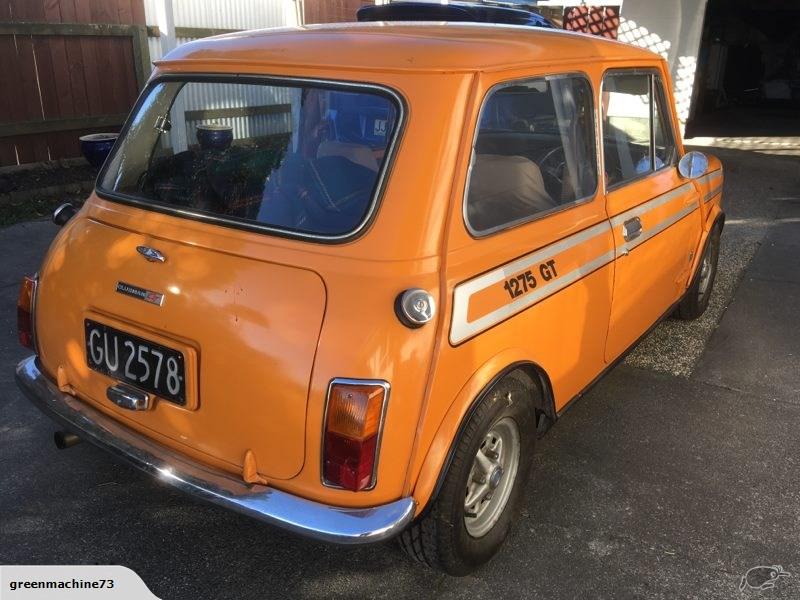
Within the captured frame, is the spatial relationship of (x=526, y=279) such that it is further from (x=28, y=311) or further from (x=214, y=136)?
(x=28, y=311)

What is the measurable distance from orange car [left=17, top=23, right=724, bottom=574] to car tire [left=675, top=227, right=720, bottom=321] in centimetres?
194

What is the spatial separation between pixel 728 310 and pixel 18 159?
746 cm

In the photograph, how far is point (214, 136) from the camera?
2709 millimetres

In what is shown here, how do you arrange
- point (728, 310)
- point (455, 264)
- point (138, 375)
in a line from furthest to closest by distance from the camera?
1. point (728, 310)
2. point (138, 375)
3. point (455, 264)

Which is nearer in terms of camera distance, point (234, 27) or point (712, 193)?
point (712, 193)

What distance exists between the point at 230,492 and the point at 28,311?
1.23 m

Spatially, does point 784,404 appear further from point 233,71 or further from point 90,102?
point 90,102

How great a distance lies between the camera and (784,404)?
3.90 m

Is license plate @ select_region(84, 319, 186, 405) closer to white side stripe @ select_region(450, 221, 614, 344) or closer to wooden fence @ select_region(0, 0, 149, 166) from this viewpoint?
white side stripe @ select_region(450, 221, 614, 344)

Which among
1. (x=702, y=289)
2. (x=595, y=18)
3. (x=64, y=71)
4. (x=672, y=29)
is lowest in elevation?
(x=702, y=289)

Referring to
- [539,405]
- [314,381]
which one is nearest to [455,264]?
[314,381]

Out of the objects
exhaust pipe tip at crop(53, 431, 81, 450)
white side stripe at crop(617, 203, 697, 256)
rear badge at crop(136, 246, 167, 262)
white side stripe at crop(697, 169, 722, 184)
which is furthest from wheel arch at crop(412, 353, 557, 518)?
white side stripe at crop(697, 169, 722, 184)

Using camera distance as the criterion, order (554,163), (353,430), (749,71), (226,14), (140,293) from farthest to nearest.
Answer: (749,71), (226,14), (554,163), (140,293), (353,430)

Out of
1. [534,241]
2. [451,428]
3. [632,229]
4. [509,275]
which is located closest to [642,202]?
[632,229]
